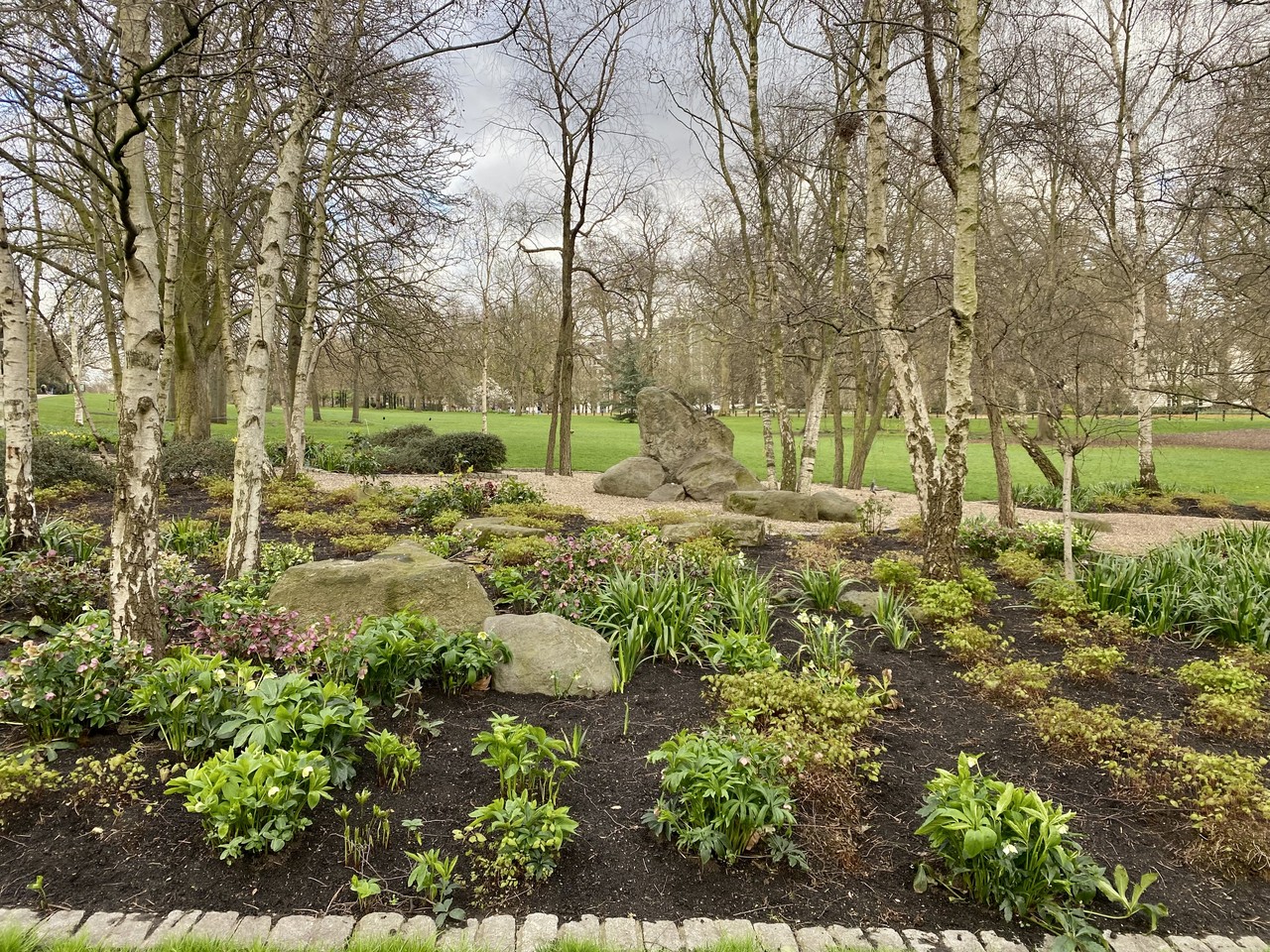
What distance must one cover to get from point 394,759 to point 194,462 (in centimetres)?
1067

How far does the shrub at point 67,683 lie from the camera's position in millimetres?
3072

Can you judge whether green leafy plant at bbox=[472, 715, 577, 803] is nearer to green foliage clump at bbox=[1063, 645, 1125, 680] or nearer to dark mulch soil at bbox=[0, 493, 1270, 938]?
dark mulch soil at bbox=[0, 493, 1270, 938]

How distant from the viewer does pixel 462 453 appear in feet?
48.5

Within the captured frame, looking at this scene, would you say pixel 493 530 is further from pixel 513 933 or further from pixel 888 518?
pixel 888 518

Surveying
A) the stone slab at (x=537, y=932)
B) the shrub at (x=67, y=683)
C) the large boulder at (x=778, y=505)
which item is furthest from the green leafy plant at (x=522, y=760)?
the large boulder at (x=778, y=505)

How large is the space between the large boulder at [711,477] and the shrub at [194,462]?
26.3 feet

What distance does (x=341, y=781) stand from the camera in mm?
2777

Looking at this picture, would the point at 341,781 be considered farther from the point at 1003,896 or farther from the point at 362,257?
the point at 362,257

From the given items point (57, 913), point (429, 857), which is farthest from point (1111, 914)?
point (57, 913)

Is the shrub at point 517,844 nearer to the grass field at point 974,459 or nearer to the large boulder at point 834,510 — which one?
the large boulder at point 834,510

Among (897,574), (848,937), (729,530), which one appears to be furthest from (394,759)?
(729,530)

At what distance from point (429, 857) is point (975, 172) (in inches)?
250

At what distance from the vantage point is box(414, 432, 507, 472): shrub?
14523mm

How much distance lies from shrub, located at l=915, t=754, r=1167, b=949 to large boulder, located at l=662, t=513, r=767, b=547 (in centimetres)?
499
